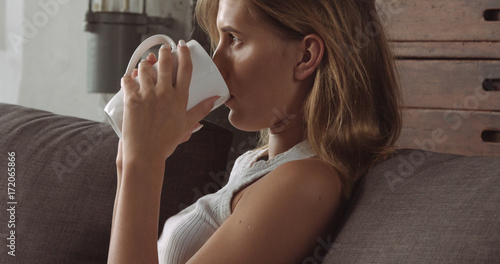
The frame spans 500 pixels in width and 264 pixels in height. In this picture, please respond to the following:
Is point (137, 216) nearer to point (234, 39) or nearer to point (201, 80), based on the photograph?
point (201, 80)

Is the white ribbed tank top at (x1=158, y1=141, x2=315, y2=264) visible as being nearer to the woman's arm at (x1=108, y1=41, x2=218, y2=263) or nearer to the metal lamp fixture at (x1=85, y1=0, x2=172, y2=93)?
the woman's arm at (x1=108, y1=41, x2=218, y2=263)

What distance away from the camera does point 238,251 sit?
2.64 ft

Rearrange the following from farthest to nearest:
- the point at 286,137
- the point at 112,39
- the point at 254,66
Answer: the point at 112,39 → the point at 286,137 → the point at 254,66

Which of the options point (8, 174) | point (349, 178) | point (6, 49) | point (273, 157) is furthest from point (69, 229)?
point (6, 49)

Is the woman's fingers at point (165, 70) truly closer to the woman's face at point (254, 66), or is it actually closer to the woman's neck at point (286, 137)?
the woman's face at point (254, 66)

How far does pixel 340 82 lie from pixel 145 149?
12.5 inches

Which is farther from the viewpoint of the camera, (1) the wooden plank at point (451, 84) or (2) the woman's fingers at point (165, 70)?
(1) the wooden plank at point (451, 84)

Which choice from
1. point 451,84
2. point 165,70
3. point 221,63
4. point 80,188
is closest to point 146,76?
point 165,70

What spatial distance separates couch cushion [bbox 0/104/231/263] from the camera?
1266mm

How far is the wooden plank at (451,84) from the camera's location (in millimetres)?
1422

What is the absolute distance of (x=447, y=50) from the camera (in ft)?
4.89

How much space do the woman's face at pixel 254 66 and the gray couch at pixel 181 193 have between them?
196 millimetres

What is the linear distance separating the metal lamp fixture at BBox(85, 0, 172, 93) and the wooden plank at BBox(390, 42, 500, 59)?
835mm

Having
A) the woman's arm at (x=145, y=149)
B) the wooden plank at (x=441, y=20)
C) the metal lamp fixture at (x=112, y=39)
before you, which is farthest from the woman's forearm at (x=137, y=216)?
the metal lamp fixture at (x=112, y=39)
